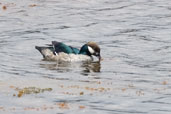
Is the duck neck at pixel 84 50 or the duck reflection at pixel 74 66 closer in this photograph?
the duck reflection at pixel 74 66

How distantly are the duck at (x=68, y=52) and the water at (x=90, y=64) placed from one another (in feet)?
1.34

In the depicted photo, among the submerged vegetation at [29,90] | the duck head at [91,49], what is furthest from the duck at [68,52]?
the submerged vegetation at [29,90]

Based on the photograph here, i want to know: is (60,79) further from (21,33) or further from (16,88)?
(21,33)

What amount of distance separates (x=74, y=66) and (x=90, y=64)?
1.06 metres

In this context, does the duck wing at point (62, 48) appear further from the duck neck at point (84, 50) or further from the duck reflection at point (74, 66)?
the duck reflection at point (74, 66)

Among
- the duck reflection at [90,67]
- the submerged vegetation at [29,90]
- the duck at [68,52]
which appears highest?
the duck at [68,52]

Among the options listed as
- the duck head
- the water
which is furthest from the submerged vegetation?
the duck head

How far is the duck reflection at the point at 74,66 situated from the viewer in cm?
2777

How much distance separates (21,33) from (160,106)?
14944 millimetres

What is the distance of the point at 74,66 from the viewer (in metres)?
28.8

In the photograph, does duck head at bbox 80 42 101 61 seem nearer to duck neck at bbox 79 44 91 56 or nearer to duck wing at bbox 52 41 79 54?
duck neck at bbox 79 44 91 56

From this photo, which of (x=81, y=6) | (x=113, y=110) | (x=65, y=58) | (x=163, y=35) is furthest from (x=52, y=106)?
(x=81, y=6)

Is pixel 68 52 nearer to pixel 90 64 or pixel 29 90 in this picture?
pixel 90 64

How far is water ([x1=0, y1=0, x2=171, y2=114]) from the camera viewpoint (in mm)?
21344
